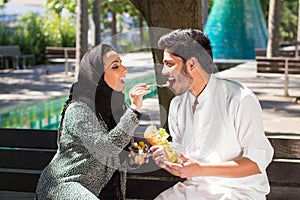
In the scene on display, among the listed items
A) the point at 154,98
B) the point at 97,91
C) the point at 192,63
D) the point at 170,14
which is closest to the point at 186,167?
the point at 192,63

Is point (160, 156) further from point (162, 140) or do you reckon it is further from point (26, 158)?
point (26, 158)

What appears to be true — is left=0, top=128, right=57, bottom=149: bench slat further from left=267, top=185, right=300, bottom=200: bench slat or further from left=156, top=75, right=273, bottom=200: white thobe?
left=267, top=185, right=300, bottom=200: bench slat

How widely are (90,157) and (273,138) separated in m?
1.31

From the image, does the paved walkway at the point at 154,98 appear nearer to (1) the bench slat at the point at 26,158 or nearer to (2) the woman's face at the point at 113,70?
(2) the woman's face at the point at 113,70

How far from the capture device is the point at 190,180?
10.1ft

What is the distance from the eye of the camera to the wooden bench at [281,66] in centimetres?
1212

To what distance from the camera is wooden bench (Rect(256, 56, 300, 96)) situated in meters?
12.1

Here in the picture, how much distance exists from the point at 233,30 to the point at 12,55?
9.52m

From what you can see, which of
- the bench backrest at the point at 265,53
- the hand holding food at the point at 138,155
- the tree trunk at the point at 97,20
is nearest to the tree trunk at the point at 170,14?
the hand holding food at the point at 138,155

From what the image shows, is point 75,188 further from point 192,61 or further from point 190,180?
point 192,61

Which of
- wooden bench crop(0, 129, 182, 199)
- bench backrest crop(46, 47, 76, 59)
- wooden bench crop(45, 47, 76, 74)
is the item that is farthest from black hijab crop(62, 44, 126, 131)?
bench backrest crop(46, 47, 76, 59)

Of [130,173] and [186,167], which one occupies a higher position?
[186,167]

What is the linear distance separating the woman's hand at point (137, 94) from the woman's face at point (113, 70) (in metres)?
0.11

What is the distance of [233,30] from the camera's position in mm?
25234
